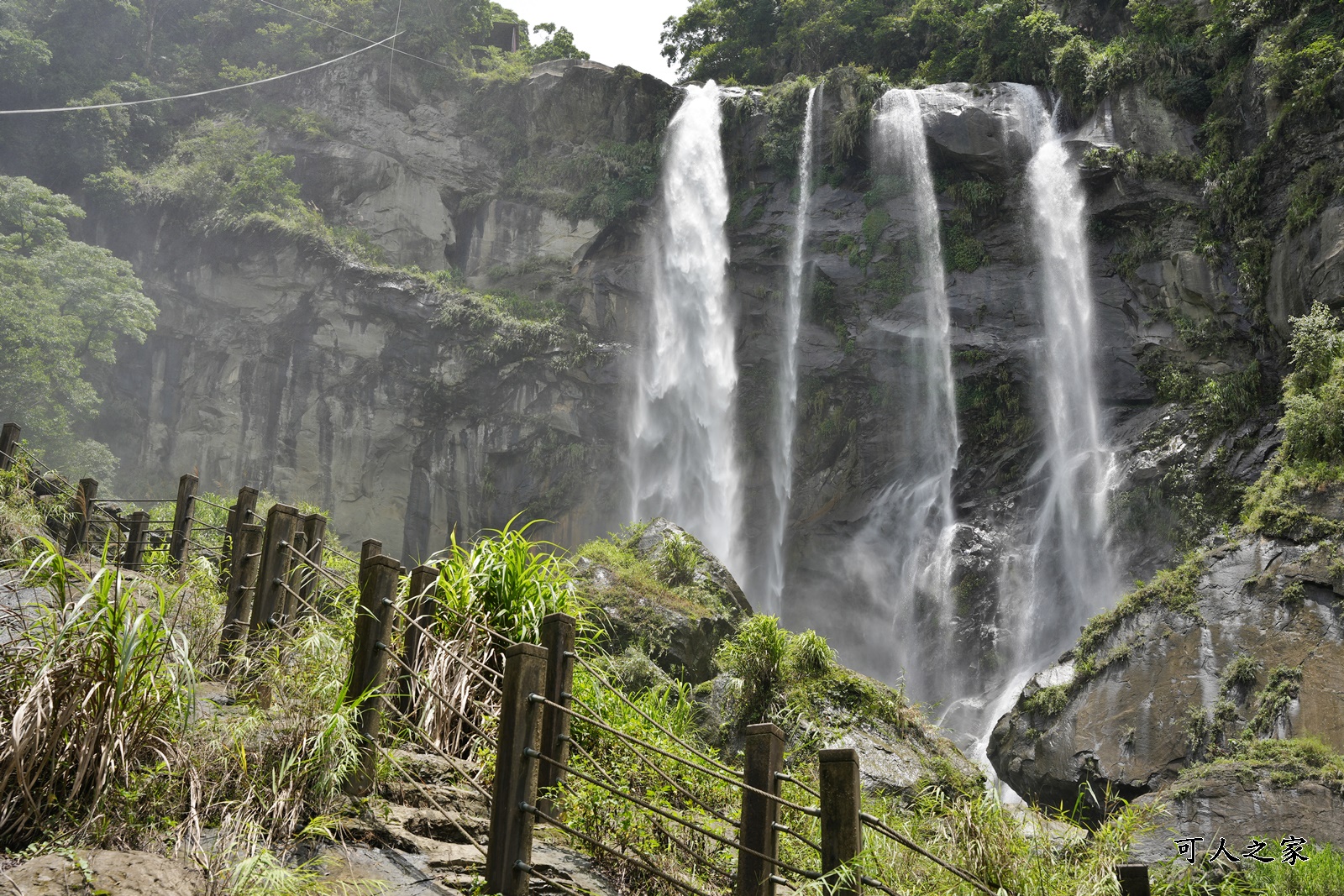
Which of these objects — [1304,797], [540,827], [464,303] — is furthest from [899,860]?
[464,303]

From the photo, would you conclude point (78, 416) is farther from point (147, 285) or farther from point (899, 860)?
point (899, 860)

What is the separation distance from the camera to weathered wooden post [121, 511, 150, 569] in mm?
10008

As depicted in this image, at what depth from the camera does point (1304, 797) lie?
8.75 meters

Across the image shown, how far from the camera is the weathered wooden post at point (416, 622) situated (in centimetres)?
495

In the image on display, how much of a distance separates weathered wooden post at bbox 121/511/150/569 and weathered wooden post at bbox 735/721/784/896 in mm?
8392

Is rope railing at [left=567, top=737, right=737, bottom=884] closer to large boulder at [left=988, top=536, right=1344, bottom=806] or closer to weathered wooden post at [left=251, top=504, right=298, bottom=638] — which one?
weathered wooden post at [left=251, top=504, right=298, bottom=638]

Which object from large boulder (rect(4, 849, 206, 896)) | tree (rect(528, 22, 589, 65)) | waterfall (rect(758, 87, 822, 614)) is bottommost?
large boulder (rect(4, 849, 206, 896))

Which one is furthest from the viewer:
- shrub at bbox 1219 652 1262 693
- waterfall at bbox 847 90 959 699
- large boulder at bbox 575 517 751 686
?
waterfall at bbox 847 90 959 699

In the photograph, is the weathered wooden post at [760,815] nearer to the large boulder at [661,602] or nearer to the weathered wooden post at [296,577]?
the weathered wooden post at [296,577]

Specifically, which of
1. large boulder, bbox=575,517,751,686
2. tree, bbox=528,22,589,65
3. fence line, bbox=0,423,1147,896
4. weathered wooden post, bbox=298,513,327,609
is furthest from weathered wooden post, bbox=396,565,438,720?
tree, bbox=528,22,589,65

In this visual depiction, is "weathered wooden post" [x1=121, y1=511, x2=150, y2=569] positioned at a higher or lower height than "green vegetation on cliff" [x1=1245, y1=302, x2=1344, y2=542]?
lower

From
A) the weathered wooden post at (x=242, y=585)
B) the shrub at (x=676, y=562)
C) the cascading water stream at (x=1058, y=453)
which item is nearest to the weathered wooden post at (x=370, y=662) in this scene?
the weathered wooden post at (x=242, y=585)

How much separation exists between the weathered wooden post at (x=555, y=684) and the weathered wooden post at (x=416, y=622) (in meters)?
0.65

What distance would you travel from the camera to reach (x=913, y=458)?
2223cm
